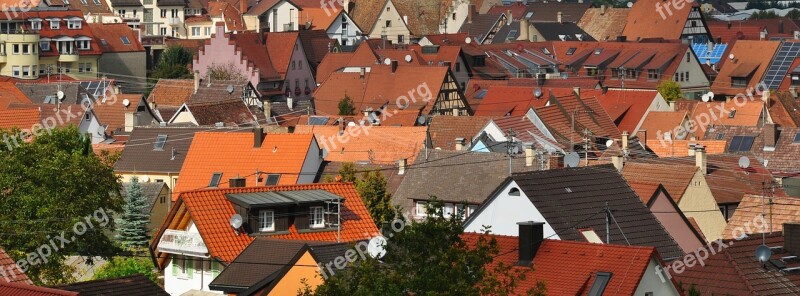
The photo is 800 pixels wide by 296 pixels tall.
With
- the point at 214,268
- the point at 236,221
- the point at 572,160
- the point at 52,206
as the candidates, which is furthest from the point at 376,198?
the point at 52,206

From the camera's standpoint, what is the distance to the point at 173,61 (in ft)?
376

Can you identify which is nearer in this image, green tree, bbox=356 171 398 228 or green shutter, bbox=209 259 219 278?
green shutter, bbox=209 259 219 278

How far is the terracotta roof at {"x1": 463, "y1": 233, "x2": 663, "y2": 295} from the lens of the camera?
103ft

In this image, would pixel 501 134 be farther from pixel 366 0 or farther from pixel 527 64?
pixel 366 0

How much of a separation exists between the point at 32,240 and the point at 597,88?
48637 millimetres

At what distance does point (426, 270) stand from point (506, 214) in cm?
1296

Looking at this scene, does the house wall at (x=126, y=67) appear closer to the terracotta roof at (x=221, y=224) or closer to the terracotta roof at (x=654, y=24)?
the terracotta roof at (x=654, y=24)

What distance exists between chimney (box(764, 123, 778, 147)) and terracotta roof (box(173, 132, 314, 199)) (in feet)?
60.0

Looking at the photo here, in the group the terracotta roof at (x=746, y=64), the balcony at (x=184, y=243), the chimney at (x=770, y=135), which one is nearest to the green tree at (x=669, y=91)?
the terracotta roof at (x=746, y=64)

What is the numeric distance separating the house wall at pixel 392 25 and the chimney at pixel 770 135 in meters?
74.3

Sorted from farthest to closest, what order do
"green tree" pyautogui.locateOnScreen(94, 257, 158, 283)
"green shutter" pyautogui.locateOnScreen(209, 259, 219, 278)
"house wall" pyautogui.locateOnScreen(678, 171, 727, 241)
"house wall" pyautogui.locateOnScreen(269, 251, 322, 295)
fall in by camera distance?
1. "house wall" pyautogui.locateOnScreen(678, 171, 727, 241)
2. "green tree" pyautogui.locateOnScreen(94, 257, 158, 283)
3. "green shutter" pyautogui.locateOnScreen(209, 259, 219, 278)
4. "house wall" pyautogui.locateOnScreen(269, 251, 322, 295)

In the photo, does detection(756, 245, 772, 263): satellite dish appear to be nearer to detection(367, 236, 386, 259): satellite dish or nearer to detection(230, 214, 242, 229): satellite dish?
detection(367, 236, 386, 259): satellite dish

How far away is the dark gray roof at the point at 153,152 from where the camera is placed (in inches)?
2415

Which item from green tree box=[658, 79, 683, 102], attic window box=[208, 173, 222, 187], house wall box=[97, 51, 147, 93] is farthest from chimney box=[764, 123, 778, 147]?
house wall box=[97, 51, 147, 93]
